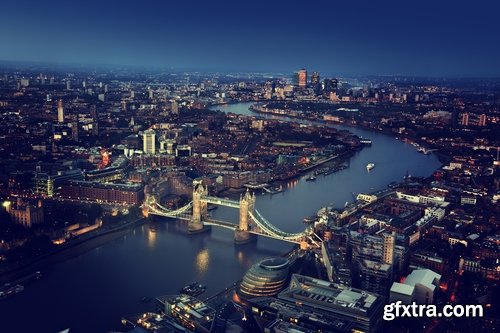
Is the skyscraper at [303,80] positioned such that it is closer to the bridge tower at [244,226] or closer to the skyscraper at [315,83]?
the skyscraper at [315,83]

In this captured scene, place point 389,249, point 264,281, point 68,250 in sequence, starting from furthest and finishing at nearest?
point 68,250, point 389,249, point 264,281

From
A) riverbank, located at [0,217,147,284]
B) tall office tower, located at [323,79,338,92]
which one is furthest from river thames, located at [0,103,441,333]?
tall office tower, located at [323,79,338,92]

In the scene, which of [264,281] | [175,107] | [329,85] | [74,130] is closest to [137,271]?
[264,281]

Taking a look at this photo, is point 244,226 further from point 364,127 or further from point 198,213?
point 364,127

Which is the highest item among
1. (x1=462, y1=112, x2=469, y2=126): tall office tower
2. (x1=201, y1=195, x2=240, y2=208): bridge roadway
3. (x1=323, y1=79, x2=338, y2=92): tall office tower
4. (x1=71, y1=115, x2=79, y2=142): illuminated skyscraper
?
(x1=323, y1=79, x2=338, y2=92): tall office tower

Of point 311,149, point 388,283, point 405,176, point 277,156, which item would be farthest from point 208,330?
point 311,149

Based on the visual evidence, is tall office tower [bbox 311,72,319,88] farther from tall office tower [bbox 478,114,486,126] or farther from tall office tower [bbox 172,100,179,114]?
tall office tower [bbox 478,114,486,126]

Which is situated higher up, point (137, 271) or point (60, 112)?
point (60, 112)
